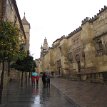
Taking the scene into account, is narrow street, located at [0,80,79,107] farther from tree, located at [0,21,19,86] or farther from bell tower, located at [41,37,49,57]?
bell tower, located at [41,37,49,57]

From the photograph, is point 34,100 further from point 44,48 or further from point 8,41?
point 44,48

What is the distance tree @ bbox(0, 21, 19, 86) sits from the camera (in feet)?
31.1

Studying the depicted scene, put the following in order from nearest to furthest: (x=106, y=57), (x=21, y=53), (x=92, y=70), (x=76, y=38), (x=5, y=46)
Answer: (x=5, y=46) < (x=21, y=53) < (x=106, y=57) < (x=92, y=70) < (x=76, y=38)

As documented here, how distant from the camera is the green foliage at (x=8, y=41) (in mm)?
9469

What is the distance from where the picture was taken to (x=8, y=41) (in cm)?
959

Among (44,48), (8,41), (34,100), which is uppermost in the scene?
(44,48)

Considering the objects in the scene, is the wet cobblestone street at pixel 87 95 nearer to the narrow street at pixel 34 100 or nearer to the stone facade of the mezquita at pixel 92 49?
the narrow street at pixel 34 100

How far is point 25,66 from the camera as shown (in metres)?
23.0

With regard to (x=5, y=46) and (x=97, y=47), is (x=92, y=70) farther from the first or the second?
(x=5, y=46)

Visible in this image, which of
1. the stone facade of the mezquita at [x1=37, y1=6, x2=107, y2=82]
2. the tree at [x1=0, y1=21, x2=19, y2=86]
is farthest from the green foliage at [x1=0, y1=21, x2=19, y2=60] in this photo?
the stone facade of the mezquita at [x1=37, y1=6, x2=107, y2=82]

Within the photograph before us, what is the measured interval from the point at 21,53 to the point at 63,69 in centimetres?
3868

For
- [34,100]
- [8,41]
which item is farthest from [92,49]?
[8,41]

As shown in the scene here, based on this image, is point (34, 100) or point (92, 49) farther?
point (92, 49)

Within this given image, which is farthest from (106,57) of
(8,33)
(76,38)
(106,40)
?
(8,33)
